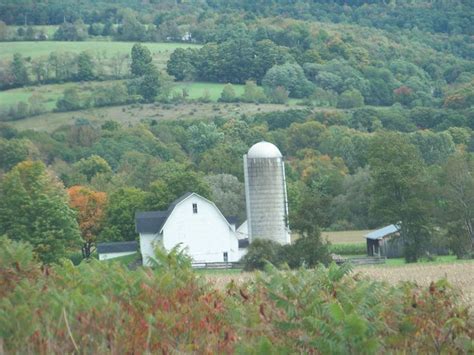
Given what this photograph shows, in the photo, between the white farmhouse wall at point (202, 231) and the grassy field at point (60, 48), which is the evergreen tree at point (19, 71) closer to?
the grassy field at point (60, 48)

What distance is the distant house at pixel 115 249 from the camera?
70750mm

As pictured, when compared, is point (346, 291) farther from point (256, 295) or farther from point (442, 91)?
point (442, 91)

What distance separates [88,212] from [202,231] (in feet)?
44.4

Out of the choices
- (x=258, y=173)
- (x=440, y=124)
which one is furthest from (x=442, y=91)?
(x=258, y=173)

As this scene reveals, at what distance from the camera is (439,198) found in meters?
66.5

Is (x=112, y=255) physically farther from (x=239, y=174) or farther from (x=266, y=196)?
(x=239, y=174)

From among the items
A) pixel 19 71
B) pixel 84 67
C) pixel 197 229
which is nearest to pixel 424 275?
pixel 197 229

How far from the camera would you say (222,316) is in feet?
57.7

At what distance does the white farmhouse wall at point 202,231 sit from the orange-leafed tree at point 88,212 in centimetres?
925

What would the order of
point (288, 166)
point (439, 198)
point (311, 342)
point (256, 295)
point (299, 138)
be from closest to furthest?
point (311, 342), point (256, 295), point (439, 198), point (288, 166), point (299, 138)

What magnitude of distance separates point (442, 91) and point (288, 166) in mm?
74821

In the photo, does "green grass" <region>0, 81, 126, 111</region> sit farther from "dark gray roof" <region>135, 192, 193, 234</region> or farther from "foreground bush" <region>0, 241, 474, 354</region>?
"foreground bush" <region>0, 241, 474, 354</region>

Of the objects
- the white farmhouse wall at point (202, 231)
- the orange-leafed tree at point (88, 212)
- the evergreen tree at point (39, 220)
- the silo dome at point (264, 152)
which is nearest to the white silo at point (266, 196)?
the silo dome at point (264, 152)

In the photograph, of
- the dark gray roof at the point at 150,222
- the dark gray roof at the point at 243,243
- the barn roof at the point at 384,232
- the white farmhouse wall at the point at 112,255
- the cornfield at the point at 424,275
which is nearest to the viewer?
the cornfield at the point at 424,275
